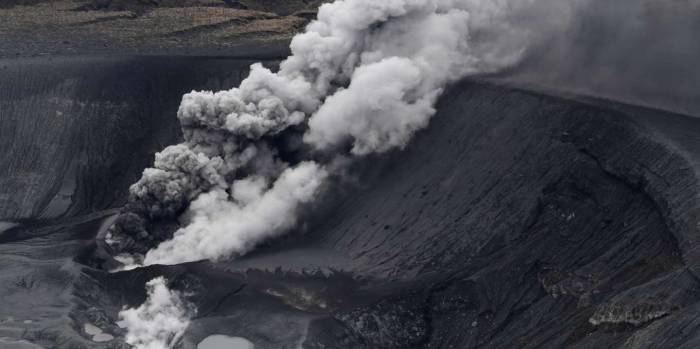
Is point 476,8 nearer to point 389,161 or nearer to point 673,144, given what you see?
point 389,161

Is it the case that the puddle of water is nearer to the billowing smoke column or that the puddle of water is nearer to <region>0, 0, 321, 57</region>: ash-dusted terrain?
the billowing smoke column

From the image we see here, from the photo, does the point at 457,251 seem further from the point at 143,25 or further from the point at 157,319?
the point at 143,25

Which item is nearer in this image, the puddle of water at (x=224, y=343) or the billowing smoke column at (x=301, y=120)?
the puddle of water at (x=224, y=343)

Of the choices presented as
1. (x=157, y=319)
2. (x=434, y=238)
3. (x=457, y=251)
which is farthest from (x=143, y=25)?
(x=457, y=251)

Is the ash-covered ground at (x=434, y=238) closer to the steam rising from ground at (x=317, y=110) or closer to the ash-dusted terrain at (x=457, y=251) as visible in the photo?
the ash-dusted terrain at (x=457, y=251)

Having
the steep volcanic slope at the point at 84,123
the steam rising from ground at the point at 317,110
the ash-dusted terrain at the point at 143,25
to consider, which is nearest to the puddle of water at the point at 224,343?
the steam rising from ground at the point at 317,110

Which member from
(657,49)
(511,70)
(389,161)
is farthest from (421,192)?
(657,49)
